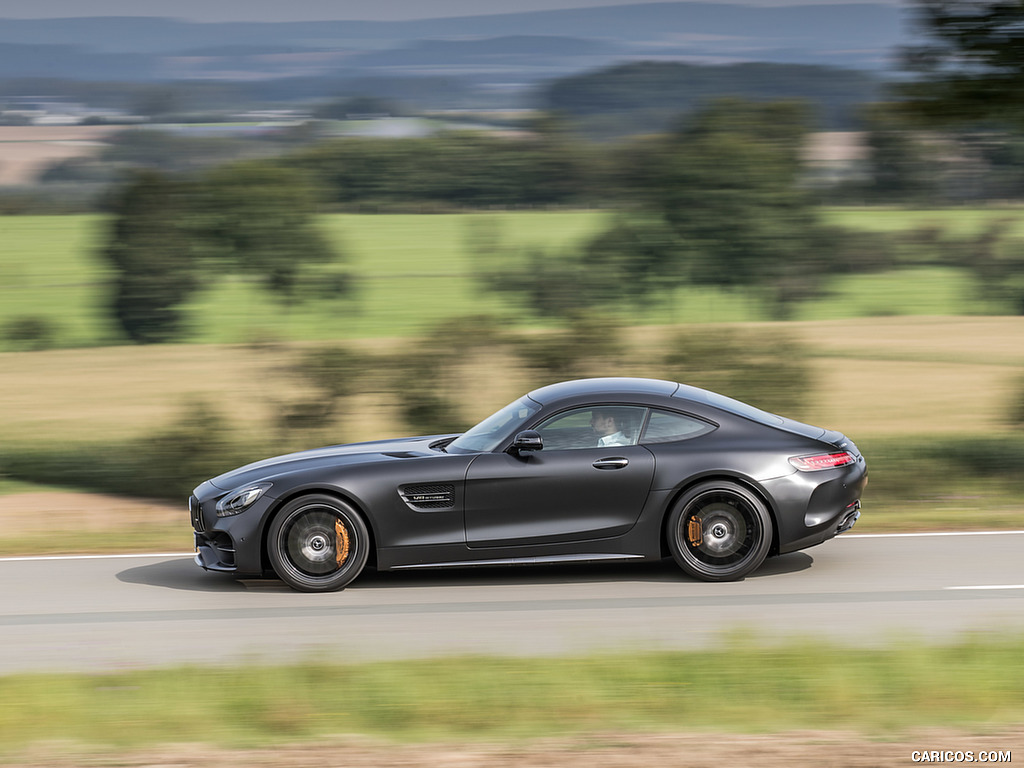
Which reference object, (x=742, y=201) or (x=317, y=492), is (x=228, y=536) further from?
(x=742, y=201)

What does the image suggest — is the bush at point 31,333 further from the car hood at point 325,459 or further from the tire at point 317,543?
the tire at point 317,543

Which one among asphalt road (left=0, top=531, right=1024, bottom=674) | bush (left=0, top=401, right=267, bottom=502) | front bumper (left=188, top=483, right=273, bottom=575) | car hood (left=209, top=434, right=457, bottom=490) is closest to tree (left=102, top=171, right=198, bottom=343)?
bush (left=0, top=401, right=267, bottom=502)

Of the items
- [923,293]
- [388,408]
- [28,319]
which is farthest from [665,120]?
[28,319]

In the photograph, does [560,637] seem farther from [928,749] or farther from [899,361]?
[899,361]

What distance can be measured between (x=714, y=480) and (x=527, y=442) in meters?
1.20

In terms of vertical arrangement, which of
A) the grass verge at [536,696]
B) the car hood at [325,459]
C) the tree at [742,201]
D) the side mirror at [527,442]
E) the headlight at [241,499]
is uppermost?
the tree at [742,201]

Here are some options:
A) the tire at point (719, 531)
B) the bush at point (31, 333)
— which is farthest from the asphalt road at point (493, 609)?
the bush at point (31, 333)

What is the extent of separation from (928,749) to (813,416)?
31.2 ft

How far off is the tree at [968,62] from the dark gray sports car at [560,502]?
576 centimetres

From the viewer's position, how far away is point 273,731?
494cm

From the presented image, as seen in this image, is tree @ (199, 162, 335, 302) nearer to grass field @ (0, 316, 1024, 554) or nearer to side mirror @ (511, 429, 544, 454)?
grass field @ (0, 316, 1024, 554)

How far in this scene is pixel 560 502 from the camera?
7.56 metres

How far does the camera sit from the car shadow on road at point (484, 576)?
7.92 meters

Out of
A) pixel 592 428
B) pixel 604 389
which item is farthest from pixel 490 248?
pixel 592 428
